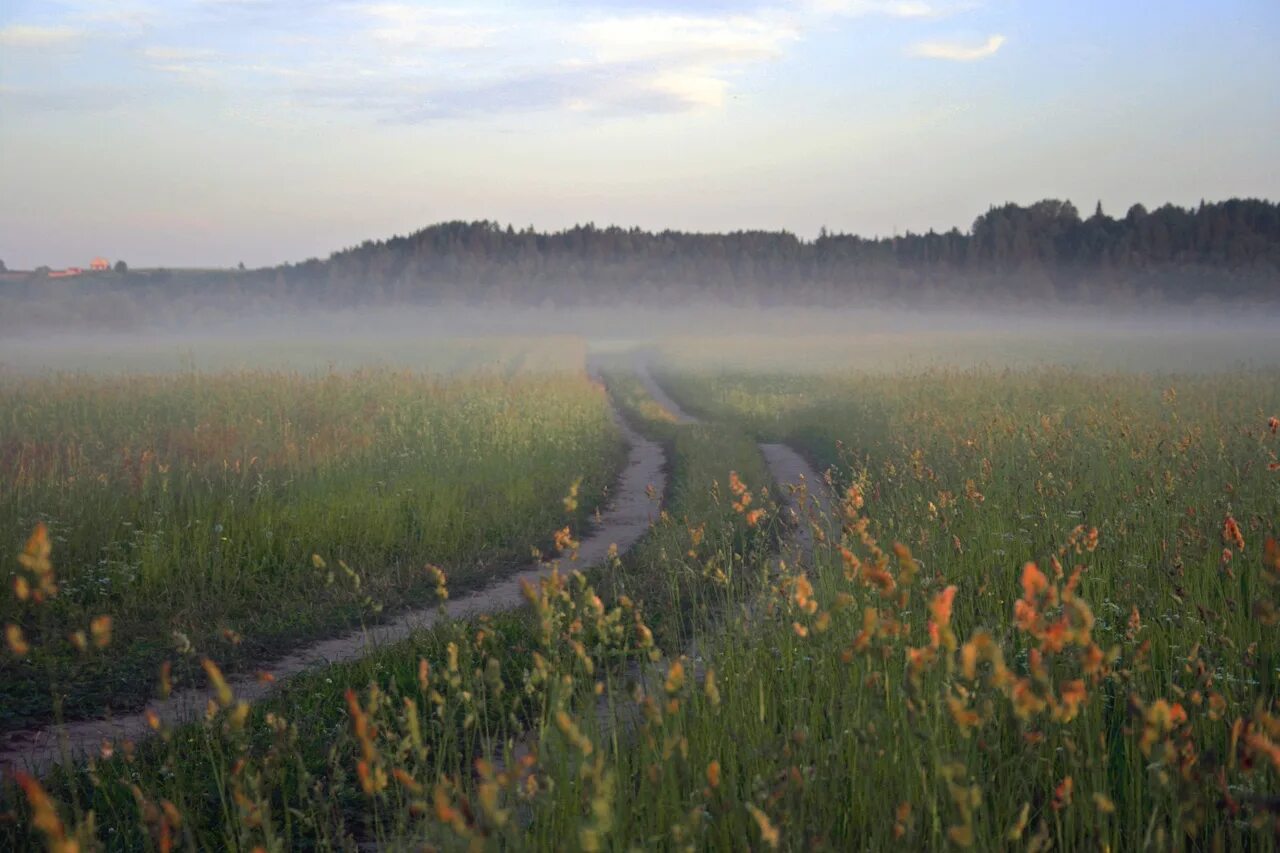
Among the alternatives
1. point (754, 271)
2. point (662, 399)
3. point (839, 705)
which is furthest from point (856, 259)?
point (839, 705)

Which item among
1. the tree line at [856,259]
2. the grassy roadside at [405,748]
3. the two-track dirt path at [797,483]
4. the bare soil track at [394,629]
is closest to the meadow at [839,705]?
the grassy roadside at [405,748]

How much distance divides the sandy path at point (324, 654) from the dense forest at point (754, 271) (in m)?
99.7

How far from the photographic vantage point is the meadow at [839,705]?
2.70m

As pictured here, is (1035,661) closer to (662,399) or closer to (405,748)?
(405,748)

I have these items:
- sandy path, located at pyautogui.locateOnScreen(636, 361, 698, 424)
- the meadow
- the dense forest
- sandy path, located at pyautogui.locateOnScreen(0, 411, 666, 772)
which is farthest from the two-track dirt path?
the dense forest

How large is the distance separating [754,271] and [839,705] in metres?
153

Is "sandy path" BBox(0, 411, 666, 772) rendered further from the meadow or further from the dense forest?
the dense forest

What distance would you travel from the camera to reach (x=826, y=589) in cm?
686

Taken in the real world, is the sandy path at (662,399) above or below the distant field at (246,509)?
below

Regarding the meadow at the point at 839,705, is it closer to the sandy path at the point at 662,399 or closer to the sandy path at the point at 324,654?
the sandy path at the point at 324,654

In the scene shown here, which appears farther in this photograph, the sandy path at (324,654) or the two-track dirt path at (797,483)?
the two-track dirt path at (797,483)

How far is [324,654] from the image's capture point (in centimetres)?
Result: 839

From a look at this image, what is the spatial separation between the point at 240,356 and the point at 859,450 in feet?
131

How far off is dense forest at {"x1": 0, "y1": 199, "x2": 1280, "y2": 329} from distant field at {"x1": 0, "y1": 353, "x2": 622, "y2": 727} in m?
92.8
